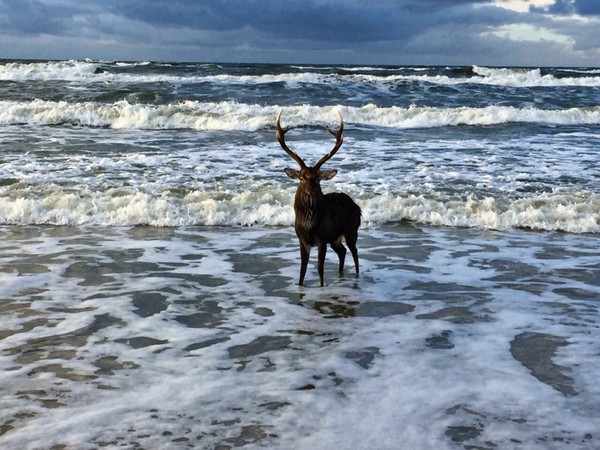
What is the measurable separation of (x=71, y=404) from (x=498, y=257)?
5462mm

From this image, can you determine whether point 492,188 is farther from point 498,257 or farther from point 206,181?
point 206,181

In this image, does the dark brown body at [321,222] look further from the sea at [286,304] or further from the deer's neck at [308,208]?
the sea at [286,304]

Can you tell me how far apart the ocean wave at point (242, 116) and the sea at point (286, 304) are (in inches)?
207

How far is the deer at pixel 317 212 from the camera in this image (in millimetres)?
6445

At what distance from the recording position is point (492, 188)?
11836mm

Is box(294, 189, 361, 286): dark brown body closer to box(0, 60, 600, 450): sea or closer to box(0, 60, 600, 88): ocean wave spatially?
box(0, 60, 600, 450): sea

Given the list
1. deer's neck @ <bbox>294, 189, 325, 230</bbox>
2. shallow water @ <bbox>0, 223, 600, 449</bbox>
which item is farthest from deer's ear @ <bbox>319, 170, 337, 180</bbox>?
shallow water @ <bbox>0, 223, 600, 449</bbox>

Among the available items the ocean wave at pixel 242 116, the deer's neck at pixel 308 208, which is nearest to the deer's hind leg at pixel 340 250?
the deer's neck at pixel 308 208

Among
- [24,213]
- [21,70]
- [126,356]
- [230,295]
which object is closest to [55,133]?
[24,213]

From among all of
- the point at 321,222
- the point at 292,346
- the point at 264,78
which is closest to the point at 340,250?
the point at 321,222

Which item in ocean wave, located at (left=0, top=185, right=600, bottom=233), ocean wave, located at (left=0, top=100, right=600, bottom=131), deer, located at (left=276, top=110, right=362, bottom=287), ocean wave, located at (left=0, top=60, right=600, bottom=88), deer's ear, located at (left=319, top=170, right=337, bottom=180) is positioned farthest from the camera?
ocean wave, located at (left=0, top=60, right=600, bottom=88)

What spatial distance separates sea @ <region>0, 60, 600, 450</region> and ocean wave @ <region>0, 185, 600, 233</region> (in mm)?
37

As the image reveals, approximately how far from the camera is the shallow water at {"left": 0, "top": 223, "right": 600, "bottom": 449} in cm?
375

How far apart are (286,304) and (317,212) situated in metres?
0.98
